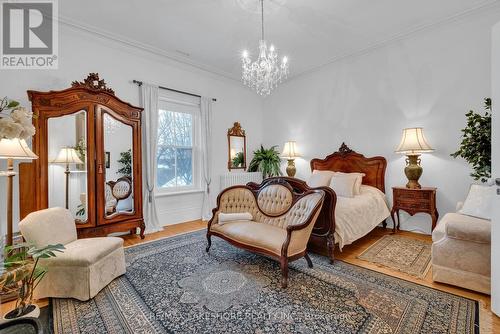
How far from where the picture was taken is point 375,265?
271 centimetres

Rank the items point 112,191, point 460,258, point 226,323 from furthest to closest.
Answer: point 112,191, point 460,258, point 226,323

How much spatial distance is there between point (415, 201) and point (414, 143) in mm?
879

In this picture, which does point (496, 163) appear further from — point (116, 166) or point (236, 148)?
point (236, 148)

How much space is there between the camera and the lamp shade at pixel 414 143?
352cm

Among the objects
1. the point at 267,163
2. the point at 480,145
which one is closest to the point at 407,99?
the point at 480,145

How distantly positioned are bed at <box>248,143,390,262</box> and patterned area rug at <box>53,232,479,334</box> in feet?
1.13

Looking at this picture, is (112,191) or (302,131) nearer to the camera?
(112,191)

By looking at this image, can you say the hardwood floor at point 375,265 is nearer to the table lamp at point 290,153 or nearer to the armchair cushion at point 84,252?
the armchair cushion at point 84,252

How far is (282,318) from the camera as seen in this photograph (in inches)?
70.4

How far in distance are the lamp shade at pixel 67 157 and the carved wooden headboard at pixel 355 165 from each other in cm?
423

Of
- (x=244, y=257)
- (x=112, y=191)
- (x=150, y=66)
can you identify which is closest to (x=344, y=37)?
(x=150, y=66)

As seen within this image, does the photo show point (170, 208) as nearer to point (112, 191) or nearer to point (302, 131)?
point (112, 191)

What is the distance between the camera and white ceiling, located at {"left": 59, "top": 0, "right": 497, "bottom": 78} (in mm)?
3066

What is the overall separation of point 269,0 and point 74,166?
10.8 ft
